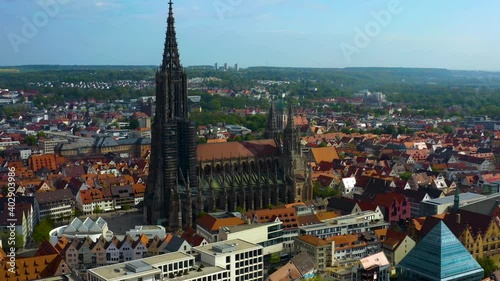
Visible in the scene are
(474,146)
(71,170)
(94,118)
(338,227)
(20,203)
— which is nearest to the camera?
(338,227)

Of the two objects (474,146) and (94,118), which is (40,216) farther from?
(94,118)

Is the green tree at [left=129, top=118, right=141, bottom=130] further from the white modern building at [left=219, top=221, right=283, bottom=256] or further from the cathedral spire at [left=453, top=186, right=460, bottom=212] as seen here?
the cathedral spire at [left=453, top=186, right=460, bottom=212]

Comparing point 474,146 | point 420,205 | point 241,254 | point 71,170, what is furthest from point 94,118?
point 241,254

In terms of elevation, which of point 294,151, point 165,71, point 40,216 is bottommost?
point 40,216

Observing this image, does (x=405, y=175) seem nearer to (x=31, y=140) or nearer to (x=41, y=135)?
(x=31, y=140)

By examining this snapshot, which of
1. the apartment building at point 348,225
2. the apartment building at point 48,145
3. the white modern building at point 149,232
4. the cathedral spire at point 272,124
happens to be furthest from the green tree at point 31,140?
the apartment building at point 348,225

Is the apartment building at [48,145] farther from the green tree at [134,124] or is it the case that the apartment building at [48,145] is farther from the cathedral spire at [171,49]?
the cathedral spire at [171,49]

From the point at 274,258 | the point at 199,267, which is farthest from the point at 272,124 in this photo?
the point at 199,267
